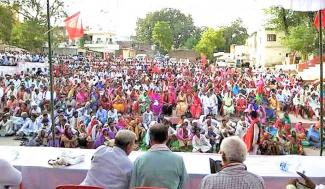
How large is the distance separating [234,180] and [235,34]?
67.5 m

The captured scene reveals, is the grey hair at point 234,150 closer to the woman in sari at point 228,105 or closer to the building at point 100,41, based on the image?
the woman in sari at point 228,105

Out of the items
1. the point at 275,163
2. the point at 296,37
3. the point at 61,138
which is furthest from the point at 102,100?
the point at 296,37

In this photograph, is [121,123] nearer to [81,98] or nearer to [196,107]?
[196,107]

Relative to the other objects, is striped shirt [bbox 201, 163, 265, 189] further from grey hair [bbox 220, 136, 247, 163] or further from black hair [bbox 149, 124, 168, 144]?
black hair [bbox 149, 124, 168, 144]

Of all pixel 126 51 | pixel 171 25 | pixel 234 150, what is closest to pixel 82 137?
pixel 234 150

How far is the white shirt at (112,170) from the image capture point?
3014 millimetres

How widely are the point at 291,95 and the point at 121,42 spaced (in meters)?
52.4

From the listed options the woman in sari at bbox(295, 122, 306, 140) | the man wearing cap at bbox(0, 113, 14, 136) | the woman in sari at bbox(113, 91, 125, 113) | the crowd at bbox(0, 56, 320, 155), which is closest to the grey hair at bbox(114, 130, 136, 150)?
the crowd at bbox(0, 56, 320, 155)

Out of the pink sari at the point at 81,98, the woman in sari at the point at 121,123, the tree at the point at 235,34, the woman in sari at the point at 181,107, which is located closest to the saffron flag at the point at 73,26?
the woman in sari at the point at 121,123

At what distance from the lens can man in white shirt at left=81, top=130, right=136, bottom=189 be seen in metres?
3.01

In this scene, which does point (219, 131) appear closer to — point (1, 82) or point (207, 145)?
point (207, 145)

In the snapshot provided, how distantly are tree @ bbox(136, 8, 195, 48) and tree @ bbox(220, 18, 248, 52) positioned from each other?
5.42m

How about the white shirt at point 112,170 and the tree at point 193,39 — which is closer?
the white shirt at point 112,170

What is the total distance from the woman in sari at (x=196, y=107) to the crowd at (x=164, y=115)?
28 millimetres
